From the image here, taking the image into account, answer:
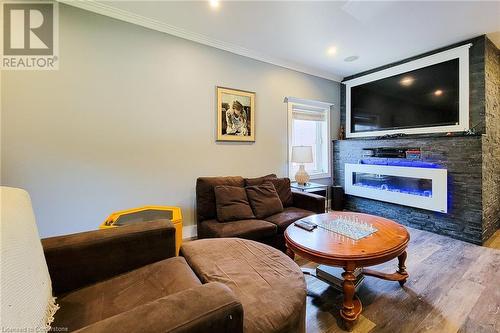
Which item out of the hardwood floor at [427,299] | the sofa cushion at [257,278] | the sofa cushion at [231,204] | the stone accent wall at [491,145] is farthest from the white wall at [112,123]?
the stone accent wall at [491,145]

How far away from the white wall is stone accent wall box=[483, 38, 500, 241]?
310cm

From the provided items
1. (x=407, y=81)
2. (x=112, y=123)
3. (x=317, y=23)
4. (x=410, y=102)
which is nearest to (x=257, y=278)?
(x=112, y=123)

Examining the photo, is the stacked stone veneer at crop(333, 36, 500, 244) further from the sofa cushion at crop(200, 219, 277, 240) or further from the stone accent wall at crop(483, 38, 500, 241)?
the sofa cushion at crop(200, 219, 277, 240)

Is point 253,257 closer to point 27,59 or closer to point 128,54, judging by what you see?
point 128,54

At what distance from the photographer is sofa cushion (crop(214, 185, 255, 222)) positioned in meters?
2.35

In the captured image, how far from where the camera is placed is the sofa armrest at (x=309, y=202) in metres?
2.64

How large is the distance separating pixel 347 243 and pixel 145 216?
1832mm

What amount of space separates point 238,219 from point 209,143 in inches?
44.2

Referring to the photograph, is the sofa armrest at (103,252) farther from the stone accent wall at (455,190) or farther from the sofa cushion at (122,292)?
the stone accent wall at (455,190)

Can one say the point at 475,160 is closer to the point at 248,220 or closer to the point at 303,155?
the point at 303,155

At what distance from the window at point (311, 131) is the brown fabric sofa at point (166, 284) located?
2581 millimetres

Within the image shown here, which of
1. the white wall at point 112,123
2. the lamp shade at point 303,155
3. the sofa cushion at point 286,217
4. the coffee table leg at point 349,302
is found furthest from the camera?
the lamp shade at point 303,155

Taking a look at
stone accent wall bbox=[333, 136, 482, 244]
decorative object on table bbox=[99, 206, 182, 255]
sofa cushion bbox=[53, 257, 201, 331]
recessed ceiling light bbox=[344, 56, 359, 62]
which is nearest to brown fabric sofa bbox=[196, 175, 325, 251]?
decorative object on table bbox=[99, 206, 182, 255]

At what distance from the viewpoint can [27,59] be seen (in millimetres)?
1994
